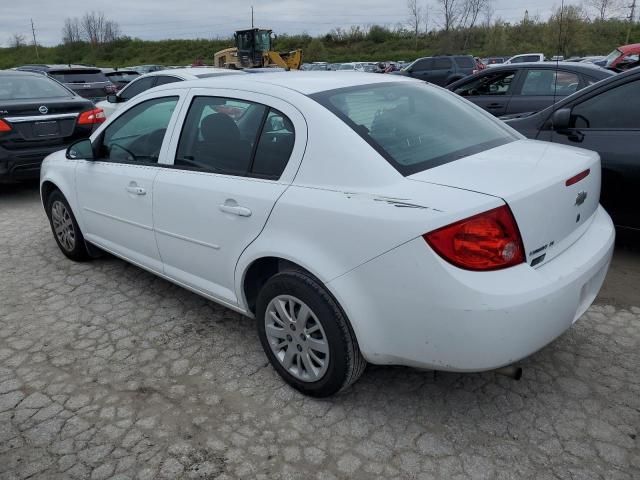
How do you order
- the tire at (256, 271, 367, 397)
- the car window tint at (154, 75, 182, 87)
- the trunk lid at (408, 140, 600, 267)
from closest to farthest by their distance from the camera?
the trunk lid at (408, 140, 600, 267), the tire at (256, 271, 367, 397), the car window tint at (154, 75, 182, 87)

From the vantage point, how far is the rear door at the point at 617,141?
3.98m

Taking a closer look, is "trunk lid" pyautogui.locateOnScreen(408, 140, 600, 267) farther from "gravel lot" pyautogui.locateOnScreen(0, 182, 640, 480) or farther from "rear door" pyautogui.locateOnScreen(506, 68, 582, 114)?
"rear door" pyautogui.locateOnScreen(506, 68, 582, 114)

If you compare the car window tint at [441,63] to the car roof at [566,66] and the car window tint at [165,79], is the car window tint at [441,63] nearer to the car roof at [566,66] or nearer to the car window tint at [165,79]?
Result: the car roof at [566,66]

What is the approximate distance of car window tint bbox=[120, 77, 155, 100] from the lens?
29.2 ft

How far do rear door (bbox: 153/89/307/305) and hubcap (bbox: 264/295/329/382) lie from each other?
A: 35 centimetres

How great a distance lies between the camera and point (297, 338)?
2693 mm

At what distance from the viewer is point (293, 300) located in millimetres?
2627

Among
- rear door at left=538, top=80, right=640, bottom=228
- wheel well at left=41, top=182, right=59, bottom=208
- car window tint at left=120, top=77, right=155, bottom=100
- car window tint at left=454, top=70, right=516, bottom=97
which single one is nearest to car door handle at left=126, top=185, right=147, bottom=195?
wheel well at left=41, top=182, right=59, bottom=208

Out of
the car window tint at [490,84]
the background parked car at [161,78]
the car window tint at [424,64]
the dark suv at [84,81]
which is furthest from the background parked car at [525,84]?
the car window tint at [424,64]

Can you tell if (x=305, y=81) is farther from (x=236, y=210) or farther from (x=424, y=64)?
(x=424, y=64)

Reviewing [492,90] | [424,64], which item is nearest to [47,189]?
[492,90]

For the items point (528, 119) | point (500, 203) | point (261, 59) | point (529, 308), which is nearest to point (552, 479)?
point (529, 308)

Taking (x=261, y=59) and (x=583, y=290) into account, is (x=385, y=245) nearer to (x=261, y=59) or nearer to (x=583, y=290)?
(x=583, y=290)

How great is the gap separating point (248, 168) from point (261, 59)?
24.6 meters
